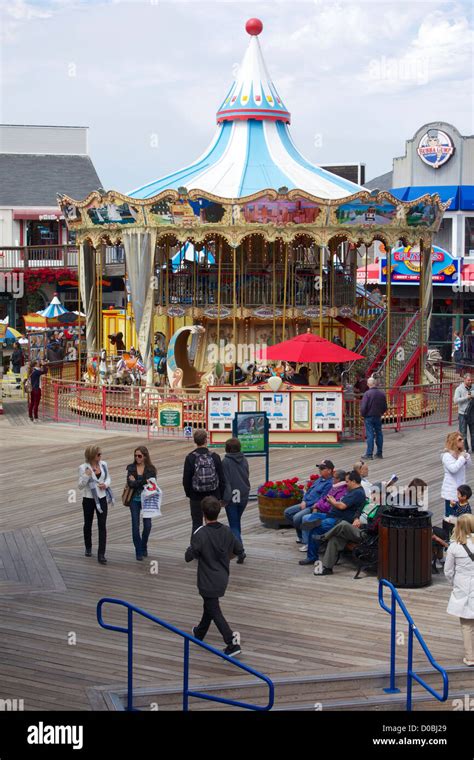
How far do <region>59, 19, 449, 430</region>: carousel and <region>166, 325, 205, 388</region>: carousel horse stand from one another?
29 millimetres

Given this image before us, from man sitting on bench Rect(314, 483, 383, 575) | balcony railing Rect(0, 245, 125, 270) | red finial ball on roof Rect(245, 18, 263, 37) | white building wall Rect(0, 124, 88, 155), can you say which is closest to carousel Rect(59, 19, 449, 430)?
red finial ball on roof Rect(245, 18, 263, 37)

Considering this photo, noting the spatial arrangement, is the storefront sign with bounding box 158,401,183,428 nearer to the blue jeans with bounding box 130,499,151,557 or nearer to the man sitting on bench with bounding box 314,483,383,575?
the blue jeans with bounding box 130,499,151,557

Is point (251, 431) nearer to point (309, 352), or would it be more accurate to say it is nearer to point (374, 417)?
point (374, 417)

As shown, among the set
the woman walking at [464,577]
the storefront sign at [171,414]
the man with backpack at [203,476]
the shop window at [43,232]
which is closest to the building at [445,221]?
the shop window at [43,232]

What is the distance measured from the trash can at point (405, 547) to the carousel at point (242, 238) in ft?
44.6

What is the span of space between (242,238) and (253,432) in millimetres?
10440

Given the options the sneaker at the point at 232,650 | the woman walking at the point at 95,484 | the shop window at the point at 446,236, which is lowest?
the sneaker at the point at 232,650

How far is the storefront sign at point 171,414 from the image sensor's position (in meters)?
22.9

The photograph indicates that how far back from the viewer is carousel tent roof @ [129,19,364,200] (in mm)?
27750

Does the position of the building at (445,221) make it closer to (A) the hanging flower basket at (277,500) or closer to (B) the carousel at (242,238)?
(B) the carousel at (242,238)

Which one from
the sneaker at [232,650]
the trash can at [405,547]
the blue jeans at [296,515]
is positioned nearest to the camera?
the sneaker at [232,650]

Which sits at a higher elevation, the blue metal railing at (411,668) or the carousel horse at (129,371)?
the carousel horse at (129,371)

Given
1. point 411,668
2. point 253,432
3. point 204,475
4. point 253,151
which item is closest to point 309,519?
point 204,475

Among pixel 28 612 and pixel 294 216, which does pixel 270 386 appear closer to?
pixel 294 216
